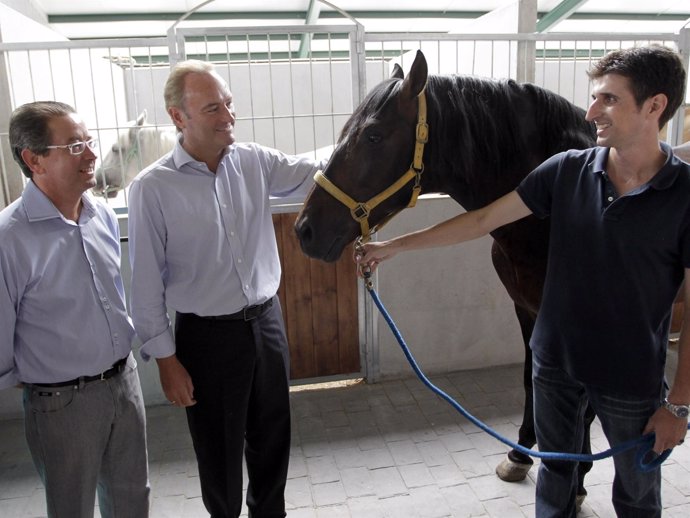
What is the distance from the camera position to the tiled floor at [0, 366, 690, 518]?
2158 mm

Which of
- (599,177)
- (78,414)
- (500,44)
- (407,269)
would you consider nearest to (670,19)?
(500,44)

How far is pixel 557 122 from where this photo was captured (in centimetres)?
156

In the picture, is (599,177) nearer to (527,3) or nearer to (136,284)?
(136,284)

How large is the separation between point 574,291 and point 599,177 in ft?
0.88

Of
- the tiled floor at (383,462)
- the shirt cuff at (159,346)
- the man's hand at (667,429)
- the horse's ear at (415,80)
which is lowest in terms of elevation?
the tiled floor at (383,462)

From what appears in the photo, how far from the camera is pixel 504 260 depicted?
1.93 metres

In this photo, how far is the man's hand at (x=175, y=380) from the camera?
147 cm

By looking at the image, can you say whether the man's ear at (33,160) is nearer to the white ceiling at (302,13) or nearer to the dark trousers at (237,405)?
the dark trousers at (237,405)

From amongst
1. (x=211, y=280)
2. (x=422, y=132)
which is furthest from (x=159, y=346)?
(x=422, y=132)

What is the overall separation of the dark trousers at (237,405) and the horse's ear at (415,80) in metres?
0.75

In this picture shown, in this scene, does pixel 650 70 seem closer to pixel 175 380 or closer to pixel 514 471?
pixel 175 380

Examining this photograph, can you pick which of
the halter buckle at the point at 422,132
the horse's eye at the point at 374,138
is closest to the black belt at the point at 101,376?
the horse's eye at the point at 374,138

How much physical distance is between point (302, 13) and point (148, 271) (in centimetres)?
753

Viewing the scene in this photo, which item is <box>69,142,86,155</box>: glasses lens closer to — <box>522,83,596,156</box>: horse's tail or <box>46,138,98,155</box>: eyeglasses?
<box>46,138,98,155</box>: eyeglasses
